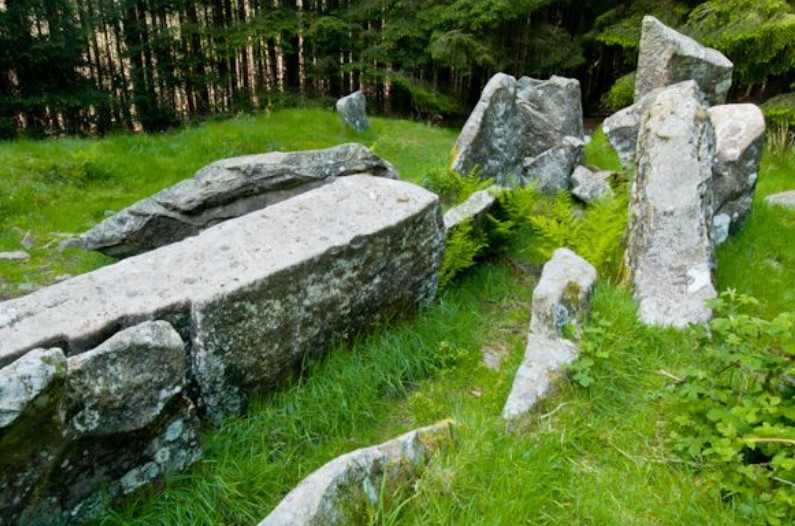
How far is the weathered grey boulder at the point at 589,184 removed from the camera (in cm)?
689

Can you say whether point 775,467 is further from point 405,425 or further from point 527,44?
point 527,44

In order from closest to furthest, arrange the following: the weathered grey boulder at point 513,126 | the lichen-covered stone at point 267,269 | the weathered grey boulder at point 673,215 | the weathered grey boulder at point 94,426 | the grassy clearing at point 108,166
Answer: the weathered grey boulder at point 94,426
the lichen-covered stone at point 267,269
the weathered grey boulder at point 673,215
the grassy clearing at point 108,166
the weathered grey boulder at point 513,126

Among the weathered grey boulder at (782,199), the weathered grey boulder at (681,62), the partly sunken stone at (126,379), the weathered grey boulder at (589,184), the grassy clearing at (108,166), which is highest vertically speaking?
the weathered grey boulder at (681,62)

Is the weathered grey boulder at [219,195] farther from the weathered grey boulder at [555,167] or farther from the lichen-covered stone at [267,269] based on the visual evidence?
the weathered grey boulder at [555,167]

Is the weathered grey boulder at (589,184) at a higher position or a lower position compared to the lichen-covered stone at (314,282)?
lower

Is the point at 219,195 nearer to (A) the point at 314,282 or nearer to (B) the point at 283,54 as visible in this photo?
(A) the point at 314,282

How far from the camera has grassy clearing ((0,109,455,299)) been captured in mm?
6582

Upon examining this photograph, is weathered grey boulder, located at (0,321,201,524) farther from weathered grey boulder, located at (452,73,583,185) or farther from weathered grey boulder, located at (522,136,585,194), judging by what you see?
weathered grey boulder, located at (522,136,585,194)

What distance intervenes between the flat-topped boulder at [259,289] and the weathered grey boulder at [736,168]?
3.03m

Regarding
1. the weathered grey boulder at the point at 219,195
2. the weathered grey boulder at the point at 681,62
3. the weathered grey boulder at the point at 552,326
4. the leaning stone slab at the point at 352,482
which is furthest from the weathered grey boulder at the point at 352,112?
the leaning stone slab at the point at 352,482

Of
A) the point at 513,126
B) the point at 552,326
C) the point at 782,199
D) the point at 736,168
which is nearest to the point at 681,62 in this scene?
the point at 782,199

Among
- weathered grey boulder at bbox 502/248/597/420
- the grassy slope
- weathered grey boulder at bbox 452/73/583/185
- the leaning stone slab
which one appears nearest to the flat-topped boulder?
the grassy slope

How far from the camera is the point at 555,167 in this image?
298 inches

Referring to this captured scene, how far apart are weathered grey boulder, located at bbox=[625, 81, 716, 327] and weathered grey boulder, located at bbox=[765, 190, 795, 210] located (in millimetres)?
2011
